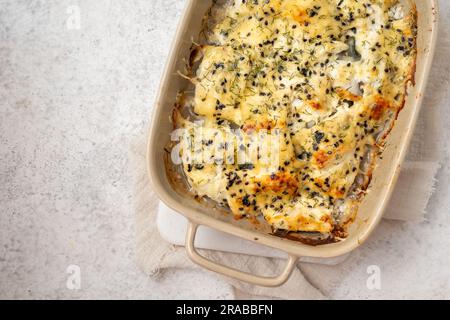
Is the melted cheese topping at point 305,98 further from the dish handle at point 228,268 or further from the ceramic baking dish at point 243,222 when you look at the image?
the dish handle at point 228,268


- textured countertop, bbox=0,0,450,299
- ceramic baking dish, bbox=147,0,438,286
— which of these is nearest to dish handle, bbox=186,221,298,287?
ceramic baking dish, bbox=147,0,438,286

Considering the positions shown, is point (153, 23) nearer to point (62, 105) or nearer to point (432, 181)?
point (62, 105)

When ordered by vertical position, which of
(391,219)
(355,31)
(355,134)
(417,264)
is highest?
(355,31)

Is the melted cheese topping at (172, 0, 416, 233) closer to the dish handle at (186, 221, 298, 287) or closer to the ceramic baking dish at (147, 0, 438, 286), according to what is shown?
the ceramic baking dish at (147, 0, 438, 286)

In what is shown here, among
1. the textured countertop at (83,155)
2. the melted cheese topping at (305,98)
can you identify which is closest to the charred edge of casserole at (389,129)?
the melted cheese topping at (305,98)

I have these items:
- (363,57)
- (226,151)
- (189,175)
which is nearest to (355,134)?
(363,57)
